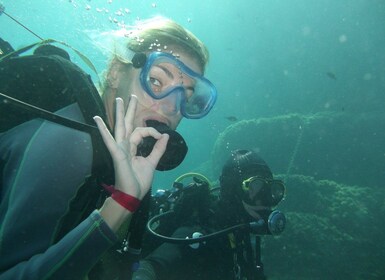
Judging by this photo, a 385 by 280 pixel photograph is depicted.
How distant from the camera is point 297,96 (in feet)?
125

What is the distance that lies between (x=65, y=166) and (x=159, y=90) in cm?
128

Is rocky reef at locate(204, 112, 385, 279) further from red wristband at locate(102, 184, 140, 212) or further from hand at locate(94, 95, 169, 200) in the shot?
red wristband at locate(102, 184, 140, 212)

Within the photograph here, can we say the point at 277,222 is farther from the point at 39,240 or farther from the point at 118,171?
the point at 39,240

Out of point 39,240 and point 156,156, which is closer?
point 39,240

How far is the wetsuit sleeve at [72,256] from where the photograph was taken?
1215 millimetres

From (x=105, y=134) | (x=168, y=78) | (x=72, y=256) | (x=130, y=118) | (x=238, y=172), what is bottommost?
(x=72, y=256)

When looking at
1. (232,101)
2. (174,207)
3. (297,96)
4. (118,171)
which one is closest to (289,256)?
(174,207)

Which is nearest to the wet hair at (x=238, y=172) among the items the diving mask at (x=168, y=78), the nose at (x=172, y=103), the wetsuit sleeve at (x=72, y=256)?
the diving mask at (x=168, y=78)

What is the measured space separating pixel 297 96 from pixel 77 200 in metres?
40.6

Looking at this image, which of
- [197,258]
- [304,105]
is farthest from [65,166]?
[304,105]

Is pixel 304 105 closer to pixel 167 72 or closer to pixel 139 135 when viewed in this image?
pixel 167 72

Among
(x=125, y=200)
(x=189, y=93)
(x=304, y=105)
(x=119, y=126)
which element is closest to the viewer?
(x=125, y=200)

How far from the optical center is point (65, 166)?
138cm

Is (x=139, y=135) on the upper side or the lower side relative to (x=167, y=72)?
lower
